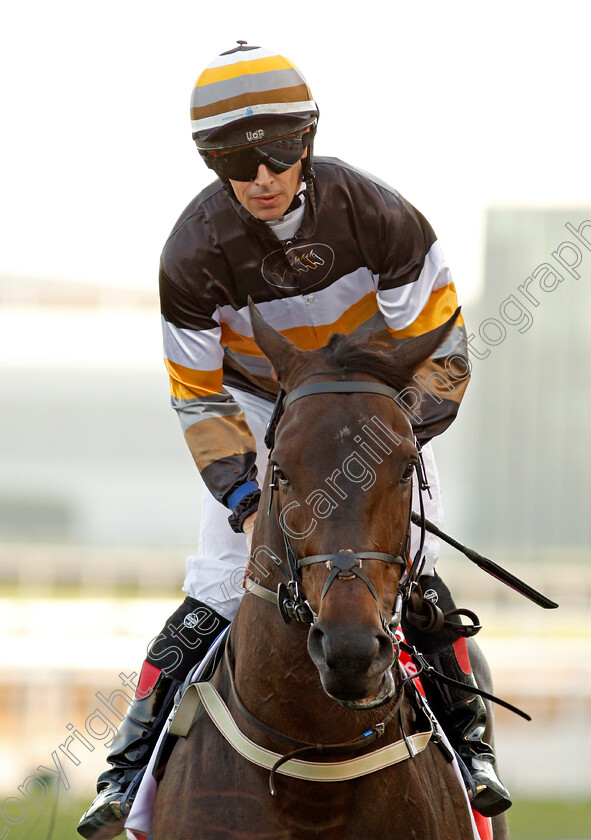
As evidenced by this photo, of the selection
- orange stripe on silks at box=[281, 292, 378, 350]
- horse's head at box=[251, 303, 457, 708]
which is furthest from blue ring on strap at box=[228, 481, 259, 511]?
orange stripe on silks at box=[281, 292, 378, 350]

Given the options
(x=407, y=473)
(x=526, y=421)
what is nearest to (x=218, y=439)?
(x=407, y=473)

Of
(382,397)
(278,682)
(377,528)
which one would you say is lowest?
(278,682)

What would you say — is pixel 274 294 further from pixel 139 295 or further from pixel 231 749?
pixel 139 295

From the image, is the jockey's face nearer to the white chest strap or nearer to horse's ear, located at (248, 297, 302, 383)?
horse's ear, located at (248, 297, 302, 383)

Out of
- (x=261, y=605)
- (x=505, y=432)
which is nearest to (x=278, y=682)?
(x=261, y=605)

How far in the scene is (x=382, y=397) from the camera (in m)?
2.07

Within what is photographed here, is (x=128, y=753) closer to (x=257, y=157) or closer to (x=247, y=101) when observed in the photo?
(x=257, y=157)

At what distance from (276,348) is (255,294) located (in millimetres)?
753

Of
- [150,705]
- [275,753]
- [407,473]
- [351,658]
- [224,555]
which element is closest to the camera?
[351,658]

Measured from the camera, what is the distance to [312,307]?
2.97 meters

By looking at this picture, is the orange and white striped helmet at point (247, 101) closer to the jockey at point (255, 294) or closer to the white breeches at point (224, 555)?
the jockey at point (255, 294)

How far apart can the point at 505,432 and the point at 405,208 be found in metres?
17.9

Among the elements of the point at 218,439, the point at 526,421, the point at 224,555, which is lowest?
the point at 526,421

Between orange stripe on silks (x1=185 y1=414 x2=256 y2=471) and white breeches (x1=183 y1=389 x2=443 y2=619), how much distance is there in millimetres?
291
